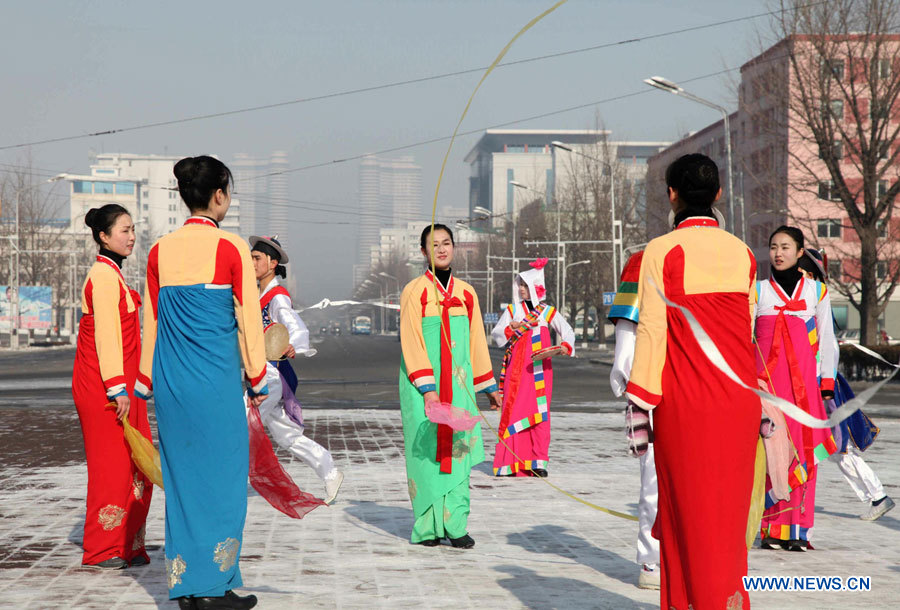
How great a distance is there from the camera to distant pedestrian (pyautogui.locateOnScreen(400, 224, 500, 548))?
6.99m

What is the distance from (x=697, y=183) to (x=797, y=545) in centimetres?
324

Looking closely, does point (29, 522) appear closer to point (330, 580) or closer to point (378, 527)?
point (378, 527)

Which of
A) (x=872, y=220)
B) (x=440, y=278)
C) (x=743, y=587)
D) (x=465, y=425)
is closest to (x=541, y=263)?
(x=440, y=278)

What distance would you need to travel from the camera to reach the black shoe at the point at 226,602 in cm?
502

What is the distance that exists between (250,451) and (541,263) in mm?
6271

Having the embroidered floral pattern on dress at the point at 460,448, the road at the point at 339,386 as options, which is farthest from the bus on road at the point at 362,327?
the embroidered floral pattern on dress at the point at 460,448

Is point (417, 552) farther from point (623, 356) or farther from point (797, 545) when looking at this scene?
point (623, 356)

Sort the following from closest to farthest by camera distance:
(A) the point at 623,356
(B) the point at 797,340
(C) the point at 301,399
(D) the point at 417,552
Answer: (A) the point at 623,356, (D) the point at 417,552, (B) the point at 797,340, (C) the point at 301,399

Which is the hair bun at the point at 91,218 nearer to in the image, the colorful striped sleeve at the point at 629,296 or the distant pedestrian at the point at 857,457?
the colorful striped sleeve at the point at 629,296

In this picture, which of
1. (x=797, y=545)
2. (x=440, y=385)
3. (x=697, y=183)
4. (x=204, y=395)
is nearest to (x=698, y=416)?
(x=697, y=183)

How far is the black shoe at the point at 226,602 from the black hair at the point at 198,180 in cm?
184

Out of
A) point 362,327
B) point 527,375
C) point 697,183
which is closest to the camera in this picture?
point 697,183

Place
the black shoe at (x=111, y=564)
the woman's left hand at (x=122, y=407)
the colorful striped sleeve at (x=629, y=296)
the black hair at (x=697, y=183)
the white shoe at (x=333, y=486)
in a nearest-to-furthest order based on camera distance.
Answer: the black hair at (x=697, y=183), the colorful striped sleeve at (x=629, y=296), the woman's left hand at (x=122, y=407), the black shoe at (x=111, y=564), the white shoe at (x=333, y=486)

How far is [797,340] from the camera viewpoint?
7.37m
